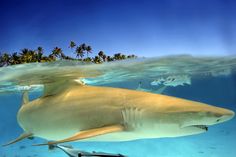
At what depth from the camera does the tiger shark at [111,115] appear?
381 centimetres

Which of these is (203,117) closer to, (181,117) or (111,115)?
(181,117)

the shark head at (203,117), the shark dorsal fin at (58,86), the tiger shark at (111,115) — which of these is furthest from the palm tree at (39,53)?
the shark head at (203,117)

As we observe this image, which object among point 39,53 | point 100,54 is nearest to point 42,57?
point 39,53

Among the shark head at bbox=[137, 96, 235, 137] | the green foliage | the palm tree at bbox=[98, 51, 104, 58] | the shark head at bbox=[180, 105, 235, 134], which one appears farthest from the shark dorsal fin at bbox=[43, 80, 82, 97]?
the palm tree at bbox=[98, 51, 104, 58]

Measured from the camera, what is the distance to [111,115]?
458 centimetres

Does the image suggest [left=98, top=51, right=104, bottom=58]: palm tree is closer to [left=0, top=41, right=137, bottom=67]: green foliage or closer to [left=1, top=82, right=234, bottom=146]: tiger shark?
[left=0, top=41, right=137, bottom=67]: green foliage

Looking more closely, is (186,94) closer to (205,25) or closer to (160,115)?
(205,25)

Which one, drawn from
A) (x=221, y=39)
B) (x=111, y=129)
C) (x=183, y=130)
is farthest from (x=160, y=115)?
(x=221, y=39)

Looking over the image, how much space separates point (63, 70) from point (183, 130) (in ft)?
40.5

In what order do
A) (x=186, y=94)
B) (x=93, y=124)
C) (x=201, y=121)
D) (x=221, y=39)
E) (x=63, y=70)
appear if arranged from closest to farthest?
(x=201, y=121)
(x=93, y=124)
(x=63, y=70)
(x=221, y=39)
(x=186, y=94)

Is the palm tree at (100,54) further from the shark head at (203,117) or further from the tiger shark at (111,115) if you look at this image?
the shark head at (203,117)

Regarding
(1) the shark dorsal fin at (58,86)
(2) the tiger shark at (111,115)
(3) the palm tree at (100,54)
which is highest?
(3) the palm tree at (100,54)

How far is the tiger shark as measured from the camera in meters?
3.81

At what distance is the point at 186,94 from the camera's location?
72.0 meters
